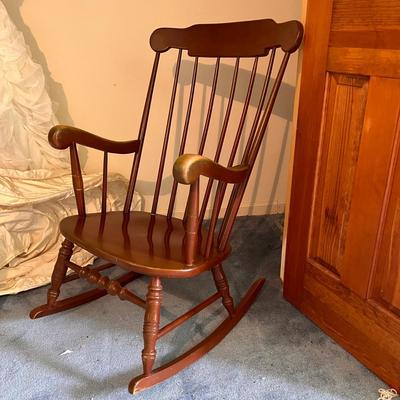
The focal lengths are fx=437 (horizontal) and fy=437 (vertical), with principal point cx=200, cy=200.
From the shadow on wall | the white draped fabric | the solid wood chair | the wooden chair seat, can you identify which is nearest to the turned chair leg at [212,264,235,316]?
the solid wood chair

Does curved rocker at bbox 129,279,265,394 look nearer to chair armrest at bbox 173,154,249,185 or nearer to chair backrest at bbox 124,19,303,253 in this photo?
chair backrest at bbox 124,19,303,253

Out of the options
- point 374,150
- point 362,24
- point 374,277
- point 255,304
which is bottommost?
point 255,304

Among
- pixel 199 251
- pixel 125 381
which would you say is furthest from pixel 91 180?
pixel 125 381

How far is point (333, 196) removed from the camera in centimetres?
125

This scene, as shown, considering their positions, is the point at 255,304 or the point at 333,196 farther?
the point at 255,304

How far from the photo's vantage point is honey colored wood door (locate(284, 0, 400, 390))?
105 cm

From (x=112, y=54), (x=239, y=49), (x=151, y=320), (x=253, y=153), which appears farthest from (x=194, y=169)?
(x=112, y=54)

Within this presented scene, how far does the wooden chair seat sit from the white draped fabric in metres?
0.29

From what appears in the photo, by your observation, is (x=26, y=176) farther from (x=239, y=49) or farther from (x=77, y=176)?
(x=239, y=49)

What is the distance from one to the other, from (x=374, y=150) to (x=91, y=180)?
40.6 inches

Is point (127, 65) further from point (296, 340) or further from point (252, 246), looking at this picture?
point (296, 340)

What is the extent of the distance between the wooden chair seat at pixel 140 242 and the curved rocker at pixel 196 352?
0.26 metres

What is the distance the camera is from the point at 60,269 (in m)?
1.34

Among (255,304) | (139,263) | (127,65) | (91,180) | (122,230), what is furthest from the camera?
(127,65)
